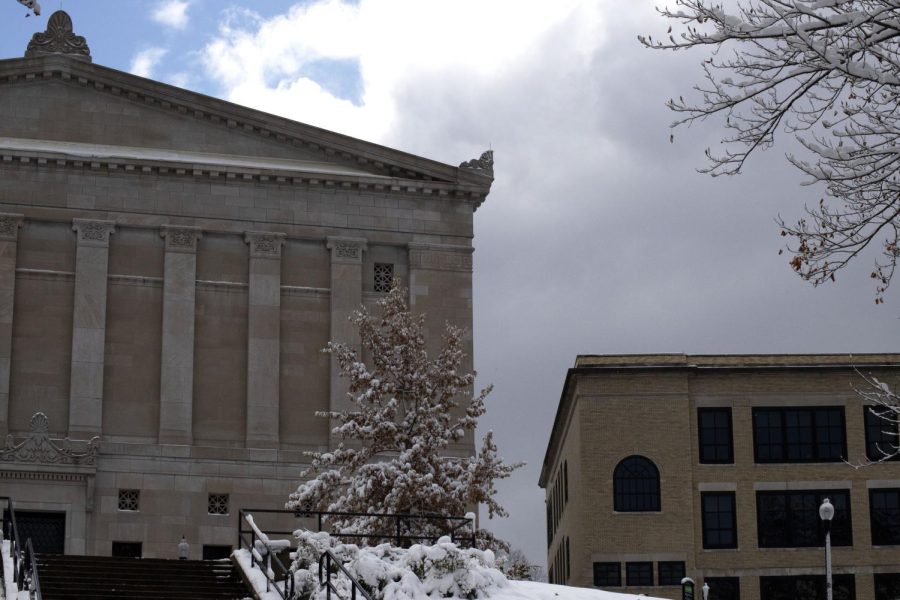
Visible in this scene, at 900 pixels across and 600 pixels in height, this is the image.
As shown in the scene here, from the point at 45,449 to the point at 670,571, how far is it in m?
19.1

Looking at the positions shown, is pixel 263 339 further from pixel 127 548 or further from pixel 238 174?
pixel 127 548

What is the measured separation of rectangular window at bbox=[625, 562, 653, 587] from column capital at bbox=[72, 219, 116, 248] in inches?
738

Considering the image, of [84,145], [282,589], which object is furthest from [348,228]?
[282,589]

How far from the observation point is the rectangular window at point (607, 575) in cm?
4984

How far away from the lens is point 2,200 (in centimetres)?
4881

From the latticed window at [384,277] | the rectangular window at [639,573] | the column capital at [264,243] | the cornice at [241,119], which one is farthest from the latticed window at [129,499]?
the rectangular window at [639,573]

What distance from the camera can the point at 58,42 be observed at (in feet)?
168

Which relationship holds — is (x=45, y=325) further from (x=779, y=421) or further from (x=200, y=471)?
(x=779, y=421)

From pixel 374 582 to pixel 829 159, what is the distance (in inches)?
461

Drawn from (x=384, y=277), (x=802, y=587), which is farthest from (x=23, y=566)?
(x=802, y=587)

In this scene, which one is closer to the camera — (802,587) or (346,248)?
(802,587)

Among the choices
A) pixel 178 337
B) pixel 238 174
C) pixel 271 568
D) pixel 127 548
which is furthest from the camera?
Answer: pixel 238 174

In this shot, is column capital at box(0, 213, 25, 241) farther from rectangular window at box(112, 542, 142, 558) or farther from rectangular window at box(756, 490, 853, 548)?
rectangular window at box(756, 490, 853, 548)

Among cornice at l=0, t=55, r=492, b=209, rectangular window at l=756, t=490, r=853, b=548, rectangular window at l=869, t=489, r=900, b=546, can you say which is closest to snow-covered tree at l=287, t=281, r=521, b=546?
cornice at l=0, t=55, r=492, b=209
